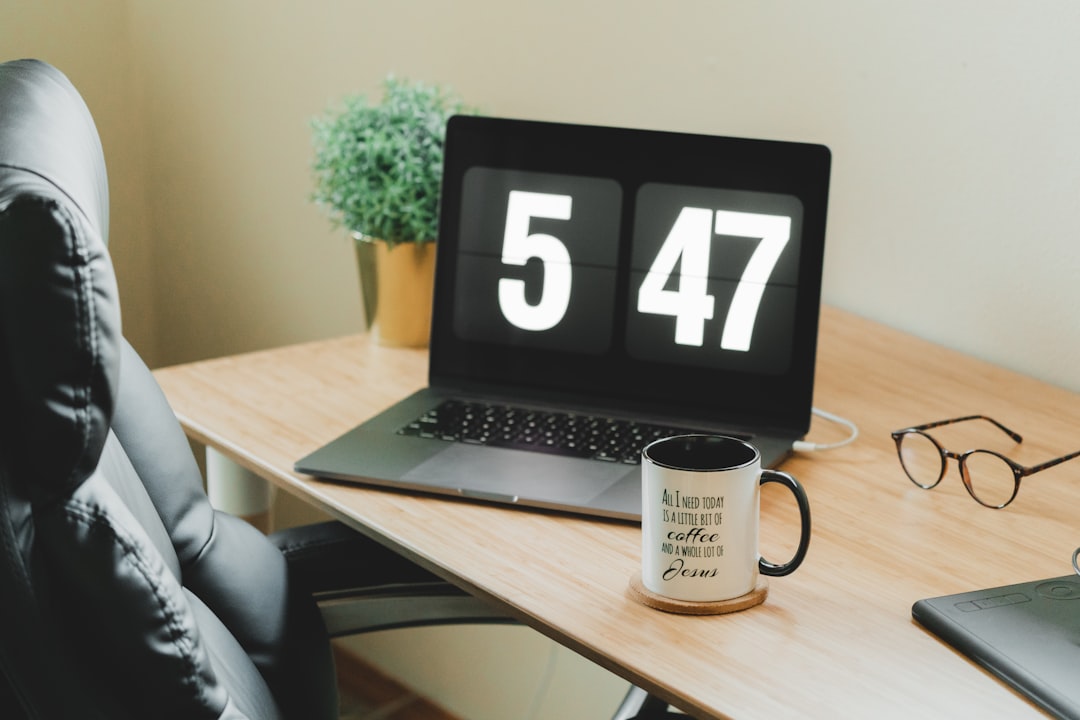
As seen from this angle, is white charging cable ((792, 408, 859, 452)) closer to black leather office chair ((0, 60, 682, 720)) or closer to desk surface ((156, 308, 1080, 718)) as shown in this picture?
desk surface ((156, 308, 1080, 718))

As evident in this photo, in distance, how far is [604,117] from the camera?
156 centimetres

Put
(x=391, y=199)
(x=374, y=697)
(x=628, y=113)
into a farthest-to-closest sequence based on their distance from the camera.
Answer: (x=374, y=697), (x=628, y=113), (x=391, y=199)

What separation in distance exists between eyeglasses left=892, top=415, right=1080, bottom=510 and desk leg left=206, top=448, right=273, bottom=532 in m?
0.63

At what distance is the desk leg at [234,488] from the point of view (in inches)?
47.1

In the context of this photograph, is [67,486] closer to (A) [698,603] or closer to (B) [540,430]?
(A) [698,603]

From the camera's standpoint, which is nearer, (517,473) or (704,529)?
(704,529)

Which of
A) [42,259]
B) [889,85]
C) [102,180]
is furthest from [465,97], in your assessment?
[42,259]

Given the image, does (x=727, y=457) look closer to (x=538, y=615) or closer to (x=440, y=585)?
(x=538, y=615)

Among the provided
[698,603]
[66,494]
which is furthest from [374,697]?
[66,494]

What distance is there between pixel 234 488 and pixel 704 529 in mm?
602

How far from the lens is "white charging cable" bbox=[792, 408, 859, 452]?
3.51ft

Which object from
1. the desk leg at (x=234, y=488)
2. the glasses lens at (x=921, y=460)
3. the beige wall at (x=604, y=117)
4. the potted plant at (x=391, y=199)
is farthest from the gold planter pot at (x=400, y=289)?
the glasses lens at (x=921, y=460)

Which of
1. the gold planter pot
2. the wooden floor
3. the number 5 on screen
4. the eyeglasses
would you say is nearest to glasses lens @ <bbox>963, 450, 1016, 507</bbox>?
the eyeglasses

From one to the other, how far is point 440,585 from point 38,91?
1.73 feet
